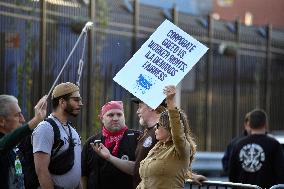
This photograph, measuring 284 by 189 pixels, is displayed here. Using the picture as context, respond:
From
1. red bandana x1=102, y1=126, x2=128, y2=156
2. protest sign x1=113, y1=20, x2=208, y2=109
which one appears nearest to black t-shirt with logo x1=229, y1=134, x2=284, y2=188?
red bandana x1=102, y1=126, x2=128, y2=156

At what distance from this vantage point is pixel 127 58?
1551 centimetres

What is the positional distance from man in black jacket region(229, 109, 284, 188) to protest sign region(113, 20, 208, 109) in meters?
2.59

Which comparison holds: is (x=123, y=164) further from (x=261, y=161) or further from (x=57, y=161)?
(x=261, y=161)

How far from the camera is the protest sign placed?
27.4 feet

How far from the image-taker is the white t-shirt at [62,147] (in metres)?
8.41

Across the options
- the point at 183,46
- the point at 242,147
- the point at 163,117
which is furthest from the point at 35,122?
the point at 242,147

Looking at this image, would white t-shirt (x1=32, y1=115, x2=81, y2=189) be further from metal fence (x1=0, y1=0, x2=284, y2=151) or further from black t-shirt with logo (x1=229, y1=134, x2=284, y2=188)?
metal fence (x1=0, y1=0, x2=284, y2=151)

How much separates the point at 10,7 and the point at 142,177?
4916 mm

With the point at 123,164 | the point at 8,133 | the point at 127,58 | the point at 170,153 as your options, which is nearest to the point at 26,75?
the point at 127,58

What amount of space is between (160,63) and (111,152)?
4.15 feet

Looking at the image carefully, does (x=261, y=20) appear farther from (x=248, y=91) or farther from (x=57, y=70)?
(x=57, y=70)

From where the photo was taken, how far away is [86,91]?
1413cm

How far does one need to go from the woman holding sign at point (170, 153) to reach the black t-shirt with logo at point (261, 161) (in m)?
2.75

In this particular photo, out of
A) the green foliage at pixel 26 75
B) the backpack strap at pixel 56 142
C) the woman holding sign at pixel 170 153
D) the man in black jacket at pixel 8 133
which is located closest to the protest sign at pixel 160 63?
the woman holding sign at pixel 170 153
